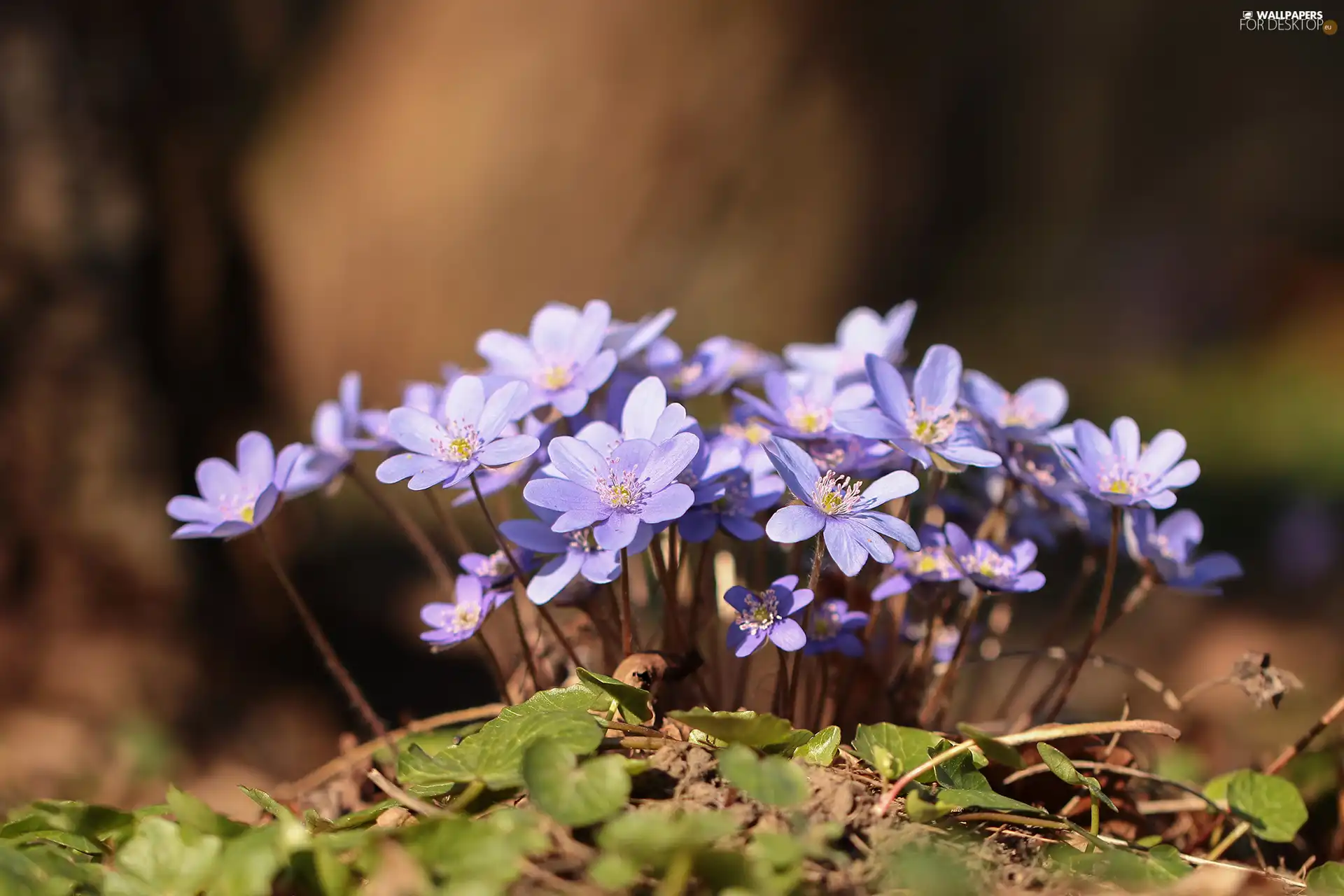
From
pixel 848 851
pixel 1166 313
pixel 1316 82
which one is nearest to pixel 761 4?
pixel 1166 313

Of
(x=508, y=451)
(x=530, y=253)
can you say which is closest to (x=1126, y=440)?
(x=508, y=451)

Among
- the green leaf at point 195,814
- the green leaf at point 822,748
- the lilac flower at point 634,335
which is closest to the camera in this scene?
the green leaf at point 195,814

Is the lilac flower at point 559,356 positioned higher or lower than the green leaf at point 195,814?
higher

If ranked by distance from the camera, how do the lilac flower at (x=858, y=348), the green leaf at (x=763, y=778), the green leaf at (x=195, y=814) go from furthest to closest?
the lilac flower at (x=858, y=348)
the green leaf at (x=195, y=814)
the green leaf at (x=763, y=778)

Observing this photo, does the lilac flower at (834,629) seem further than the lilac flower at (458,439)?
Yes

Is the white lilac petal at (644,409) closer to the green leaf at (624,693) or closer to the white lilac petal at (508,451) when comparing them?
the white lilac petal at (508,451)

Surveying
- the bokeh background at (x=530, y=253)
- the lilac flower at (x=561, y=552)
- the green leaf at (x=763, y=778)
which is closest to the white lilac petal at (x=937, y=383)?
the lilac flower at (x=561, y=552)

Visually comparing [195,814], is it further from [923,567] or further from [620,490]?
[923,567]

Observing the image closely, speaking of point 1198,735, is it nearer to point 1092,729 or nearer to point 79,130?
point 1092,729

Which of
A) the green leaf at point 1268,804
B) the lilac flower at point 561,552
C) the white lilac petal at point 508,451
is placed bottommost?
the green leaf at point 1268,804
